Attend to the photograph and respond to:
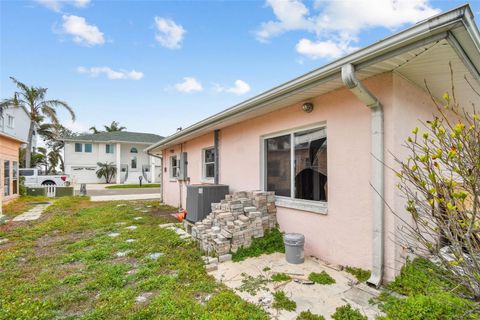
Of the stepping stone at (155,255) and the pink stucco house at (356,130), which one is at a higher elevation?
the pink stucco house at (356,130)

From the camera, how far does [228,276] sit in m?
3.43

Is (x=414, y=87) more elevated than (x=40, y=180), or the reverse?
(x=414, y=87)

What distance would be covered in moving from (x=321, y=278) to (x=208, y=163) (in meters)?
5.38

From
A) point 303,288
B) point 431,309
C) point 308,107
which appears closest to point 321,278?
point 303,288

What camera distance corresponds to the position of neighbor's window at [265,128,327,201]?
13.3 ft

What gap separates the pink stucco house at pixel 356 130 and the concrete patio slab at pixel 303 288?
30 centimetres

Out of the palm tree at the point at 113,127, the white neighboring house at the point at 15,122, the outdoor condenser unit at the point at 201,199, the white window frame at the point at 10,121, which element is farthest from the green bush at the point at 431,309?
the palm tree at the point at 113,127

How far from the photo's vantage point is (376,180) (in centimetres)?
307

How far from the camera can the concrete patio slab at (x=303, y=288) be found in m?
2.56

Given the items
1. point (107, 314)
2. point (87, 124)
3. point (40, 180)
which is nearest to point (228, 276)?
point (107, 314)

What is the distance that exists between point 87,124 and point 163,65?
106 ft

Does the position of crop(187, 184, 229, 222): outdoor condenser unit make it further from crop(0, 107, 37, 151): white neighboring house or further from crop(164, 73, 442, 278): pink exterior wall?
crop(0, 107, 37, 151): white neighboring house

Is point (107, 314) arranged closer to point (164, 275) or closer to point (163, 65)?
point (164, 275)

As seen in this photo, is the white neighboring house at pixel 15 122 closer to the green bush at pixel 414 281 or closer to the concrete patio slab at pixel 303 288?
the concrete patio slab at pixel 303 288
